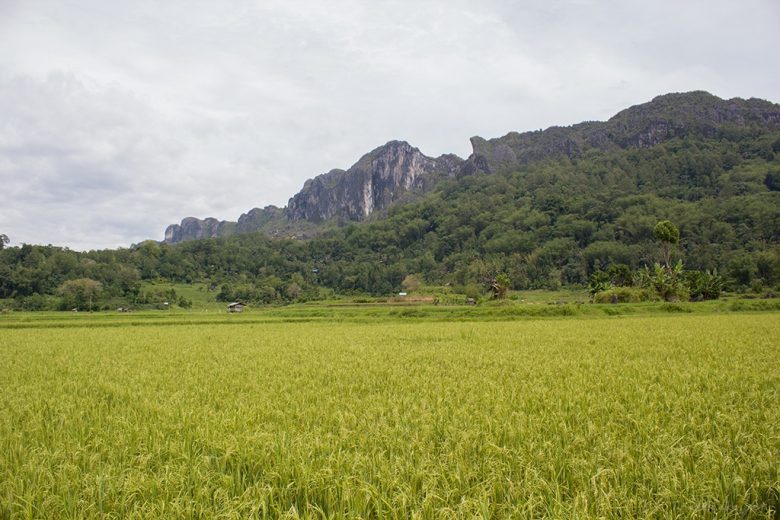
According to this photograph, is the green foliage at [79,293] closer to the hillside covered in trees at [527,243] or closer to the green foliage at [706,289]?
the hillside covered in trees at [527,243]

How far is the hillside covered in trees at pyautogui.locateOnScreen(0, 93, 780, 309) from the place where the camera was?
98312mm

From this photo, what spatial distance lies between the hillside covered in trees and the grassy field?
8114cm

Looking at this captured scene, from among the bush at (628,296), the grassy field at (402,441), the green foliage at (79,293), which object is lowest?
the bush at (628,296)

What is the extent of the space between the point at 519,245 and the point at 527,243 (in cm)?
247

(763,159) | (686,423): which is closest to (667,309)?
(686,423)

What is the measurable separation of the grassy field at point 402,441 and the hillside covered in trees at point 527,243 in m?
81.1

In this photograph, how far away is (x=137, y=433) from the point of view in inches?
235

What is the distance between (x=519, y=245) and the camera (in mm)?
132625

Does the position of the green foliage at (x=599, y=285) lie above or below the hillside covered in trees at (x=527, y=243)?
below

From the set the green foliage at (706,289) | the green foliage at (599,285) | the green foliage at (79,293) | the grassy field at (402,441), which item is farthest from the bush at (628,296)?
the green foliage at (79,293)

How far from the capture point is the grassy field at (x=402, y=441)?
12.2ft

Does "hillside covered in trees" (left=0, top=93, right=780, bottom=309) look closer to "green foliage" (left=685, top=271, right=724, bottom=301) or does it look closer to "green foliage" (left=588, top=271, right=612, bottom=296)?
"green foliage" (left=588, top=271, right=612, bottom=296)

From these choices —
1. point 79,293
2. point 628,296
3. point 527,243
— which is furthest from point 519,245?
point 79,293

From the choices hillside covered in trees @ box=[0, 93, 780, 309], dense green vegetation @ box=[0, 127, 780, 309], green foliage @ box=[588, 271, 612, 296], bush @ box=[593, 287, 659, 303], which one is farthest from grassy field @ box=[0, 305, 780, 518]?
hillside covered in trees @ box=[0, 93, 780, 309]
